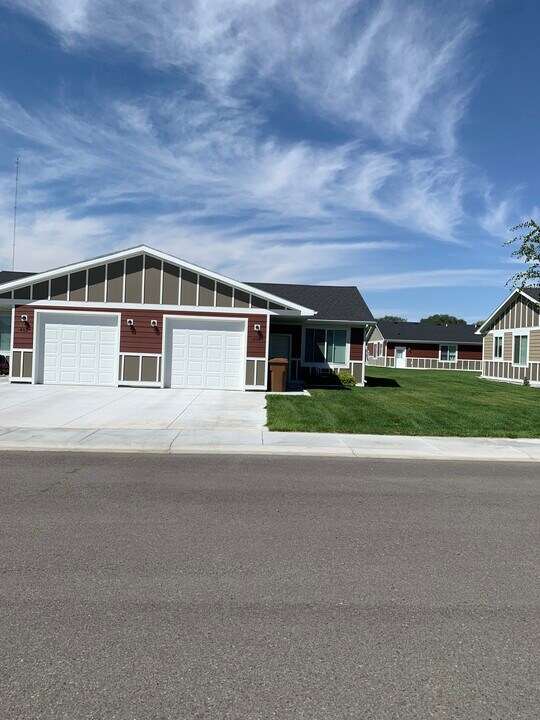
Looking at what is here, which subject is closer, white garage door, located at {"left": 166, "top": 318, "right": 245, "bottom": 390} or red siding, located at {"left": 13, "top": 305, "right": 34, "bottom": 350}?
red siding, located at {"left": 13, "top": 305, "right": 34, "bottom": 350}

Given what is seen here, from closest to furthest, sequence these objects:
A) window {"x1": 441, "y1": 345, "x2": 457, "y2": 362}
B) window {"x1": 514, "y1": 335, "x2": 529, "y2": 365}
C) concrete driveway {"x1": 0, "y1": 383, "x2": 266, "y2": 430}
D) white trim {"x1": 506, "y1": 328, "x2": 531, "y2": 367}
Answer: concrete driveway {"x1": 0, "y1": 383, "x2": 266, "y2": 430} → white trim {"x1": 506, "y1": 328, "x2": 531, "y2": 367} → window {"x1": 514, "y1": 335, "x2": 529, "y2": 365} → window {"x1": 441, "y1": 345, "x2": 457, "y2": 362}

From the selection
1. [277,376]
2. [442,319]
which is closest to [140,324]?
[277,376]

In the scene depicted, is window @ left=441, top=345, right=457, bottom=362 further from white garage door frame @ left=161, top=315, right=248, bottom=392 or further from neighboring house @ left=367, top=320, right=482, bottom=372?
white garage door frame @ left=161, top=315, right=248, bottom=392

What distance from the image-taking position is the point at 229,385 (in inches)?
798

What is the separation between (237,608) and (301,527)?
190 centimetres

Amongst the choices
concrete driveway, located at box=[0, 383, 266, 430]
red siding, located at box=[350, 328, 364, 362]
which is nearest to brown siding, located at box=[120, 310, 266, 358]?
concrete driveway, located at box=[0, 383, 266, 430]

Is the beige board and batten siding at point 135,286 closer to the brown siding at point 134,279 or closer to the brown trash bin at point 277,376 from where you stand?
the brown siding at point 134,279

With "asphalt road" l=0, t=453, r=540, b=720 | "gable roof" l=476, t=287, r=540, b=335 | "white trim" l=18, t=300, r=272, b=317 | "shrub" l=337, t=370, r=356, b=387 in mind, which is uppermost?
"gable roof" l=476, t=287, r=540, b=335

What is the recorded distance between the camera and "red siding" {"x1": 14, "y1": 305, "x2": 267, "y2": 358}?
65.2 feet

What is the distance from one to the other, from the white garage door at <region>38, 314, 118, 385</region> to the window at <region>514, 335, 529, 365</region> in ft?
71.7

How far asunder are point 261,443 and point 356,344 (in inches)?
609

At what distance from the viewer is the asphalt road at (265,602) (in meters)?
2.93

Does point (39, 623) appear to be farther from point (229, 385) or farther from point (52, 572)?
point (229, 385)

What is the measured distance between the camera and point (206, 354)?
66.9ft
